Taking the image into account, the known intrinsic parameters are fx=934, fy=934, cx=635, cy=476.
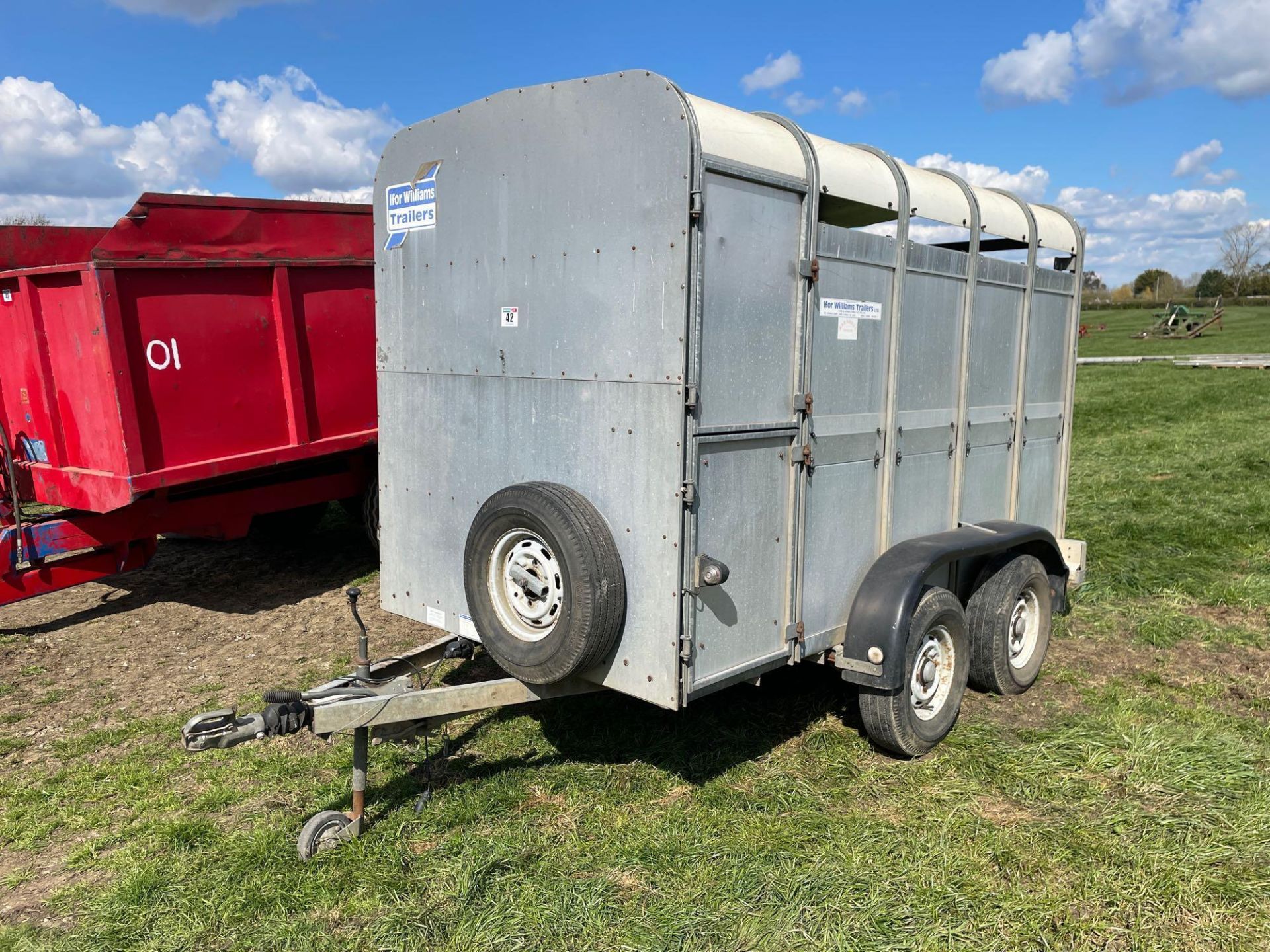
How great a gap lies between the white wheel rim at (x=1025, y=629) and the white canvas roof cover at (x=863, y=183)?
82.8 inches

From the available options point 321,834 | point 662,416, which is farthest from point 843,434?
point 321,834

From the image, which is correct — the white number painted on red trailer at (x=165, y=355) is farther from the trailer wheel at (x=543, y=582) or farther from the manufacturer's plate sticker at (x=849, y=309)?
the manufacturer's plate sticker at (x=849, y=309)

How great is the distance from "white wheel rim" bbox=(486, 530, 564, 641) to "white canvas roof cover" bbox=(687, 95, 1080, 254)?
1.66 m

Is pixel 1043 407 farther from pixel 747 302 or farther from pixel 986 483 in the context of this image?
pixel 747 302

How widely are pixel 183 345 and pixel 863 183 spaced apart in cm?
451

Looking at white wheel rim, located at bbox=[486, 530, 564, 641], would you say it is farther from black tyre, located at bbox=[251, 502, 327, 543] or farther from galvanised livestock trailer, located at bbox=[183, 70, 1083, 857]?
black tyre, located at bbox=[251, 502, 327, 543]

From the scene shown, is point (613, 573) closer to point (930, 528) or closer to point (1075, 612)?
point (930, 528)

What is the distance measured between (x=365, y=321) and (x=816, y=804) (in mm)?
5094

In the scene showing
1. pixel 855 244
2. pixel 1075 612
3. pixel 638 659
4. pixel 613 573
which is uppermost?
pixel 855 244

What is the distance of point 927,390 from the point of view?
4.77 meters

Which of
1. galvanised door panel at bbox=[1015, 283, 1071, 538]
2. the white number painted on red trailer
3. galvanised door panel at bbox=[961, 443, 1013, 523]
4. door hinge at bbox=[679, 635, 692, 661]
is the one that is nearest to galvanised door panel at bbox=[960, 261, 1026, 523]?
galvanised door panel at bbox=[961, 443, 1013, 523]

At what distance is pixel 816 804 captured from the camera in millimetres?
4035

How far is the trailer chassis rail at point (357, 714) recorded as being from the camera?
11.5ft

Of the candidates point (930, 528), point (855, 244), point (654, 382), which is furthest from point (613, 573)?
point (930, 528)
